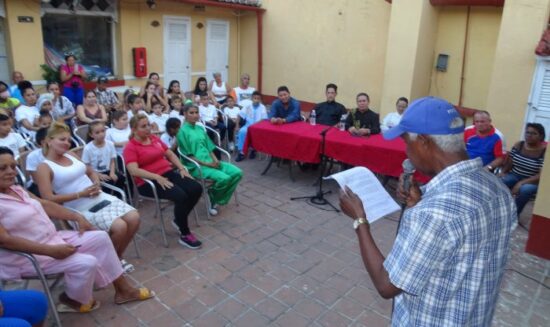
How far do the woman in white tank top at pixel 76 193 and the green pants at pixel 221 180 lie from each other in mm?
1267

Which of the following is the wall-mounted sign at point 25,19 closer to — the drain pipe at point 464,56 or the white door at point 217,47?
the white door at point 217,47

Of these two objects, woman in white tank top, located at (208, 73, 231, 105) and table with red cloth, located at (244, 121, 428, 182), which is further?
woman in white tank top, located at (208, 73, 231, 105)

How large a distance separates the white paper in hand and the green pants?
275 centimetres

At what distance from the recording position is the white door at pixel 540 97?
6941mm

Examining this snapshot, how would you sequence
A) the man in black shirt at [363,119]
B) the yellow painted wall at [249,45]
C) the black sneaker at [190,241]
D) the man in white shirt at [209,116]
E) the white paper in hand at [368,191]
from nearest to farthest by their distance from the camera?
the white paper in hand at [368,191] → the black sneaker at [190,241] → the man in black shirt at [363,119] → the man in white shirt at [209,116] → the yellow painted wall at [249,45]

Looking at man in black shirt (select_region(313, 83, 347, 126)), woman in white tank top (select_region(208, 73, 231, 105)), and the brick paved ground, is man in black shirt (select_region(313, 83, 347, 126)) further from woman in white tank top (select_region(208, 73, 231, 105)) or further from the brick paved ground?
woman in white tank top (select_region(208, 73, 231, 105))

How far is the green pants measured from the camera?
15.9ft

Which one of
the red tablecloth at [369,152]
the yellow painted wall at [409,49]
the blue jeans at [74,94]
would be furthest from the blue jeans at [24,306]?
the yellow painted wall at [409,49]

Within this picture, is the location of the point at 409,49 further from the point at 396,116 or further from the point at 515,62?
the point at 396,116

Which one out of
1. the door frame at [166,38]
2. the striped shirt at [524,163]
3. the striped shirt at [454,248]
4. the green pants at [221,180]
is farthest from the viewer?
the door frame at [166,38]

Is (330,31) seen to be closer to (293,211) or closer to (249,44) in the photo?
(249,44)

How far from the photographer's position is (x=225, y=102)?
29.1ft

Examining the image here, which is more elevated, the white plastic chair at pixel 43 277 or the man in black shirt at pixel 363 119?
the man in black shirt at pixel 363 119

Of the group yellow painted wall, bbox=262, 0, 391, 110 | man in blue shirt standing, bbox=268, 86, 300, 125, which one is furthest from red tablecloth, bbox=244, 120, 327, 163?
yellow painted wall, bbox=262, 0, 391, 110
